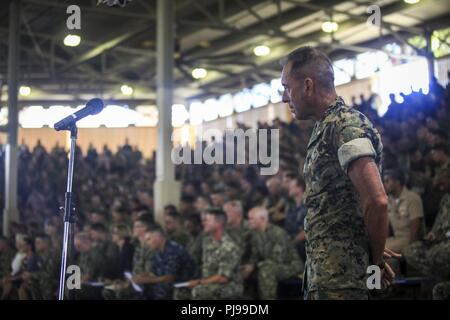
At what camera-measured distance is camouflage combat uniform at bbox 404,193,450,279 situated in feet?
17.3

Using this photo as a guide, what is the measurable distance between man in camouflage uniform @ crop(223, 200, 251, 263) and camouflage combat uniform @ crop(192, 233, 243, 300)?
0.33m

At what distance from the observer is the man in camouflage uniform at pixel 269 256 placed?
662cm

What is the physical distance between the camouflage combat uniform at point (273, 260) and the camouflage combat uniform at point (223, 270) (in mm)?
239

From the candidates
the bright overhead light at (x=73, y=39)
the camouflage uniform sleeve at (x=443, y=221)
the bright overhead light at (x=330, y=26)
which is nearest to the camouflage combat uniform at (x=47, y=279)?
the bright overhead light at (x=73, y=39)

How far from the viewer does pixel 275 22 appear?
15.8 m

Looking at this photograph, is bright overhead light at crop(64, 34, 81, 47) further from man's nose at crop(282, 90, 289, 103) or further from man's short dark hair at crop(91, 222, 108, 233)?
man's nose at crop(282, 90, 289, 103)

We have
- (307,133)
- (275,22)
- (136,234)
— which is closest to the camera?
(136,234)

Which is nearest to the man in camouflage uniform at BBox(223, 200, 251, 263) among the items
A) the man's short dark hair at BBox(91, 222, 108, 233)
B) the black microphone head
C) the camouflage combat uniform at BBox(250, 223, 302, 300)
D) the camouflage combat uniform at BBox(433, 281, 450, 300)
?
the camouflage combat uniform at BBox(250, 223, 302, 300)

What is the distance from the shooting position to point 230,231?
715 cm
